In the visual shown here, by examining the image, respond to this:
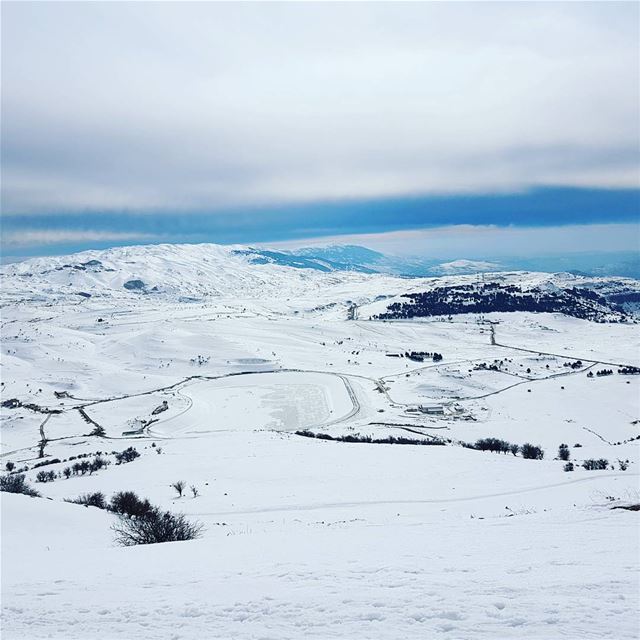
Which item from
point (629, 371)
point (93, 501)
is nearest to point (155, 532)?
point (93, 501)

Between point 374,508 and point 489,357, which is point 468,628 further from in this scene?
point 489,357

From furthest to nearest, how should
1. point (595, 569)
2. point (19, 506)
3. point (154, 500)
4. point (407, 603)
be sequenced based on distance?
point (154, 500)
point (19, 506)
point (595, 569)
point (407, 603)

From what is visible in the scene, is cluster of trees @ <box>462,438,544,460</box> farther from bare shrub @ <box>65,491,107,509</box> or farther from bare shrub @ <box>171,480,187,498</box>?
bare shrub @ <box>65,491,107,509</box>

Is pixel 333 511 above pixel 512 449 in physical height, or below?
above

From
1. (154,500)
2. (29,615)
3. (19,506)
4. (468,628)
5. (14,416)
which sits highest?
(468,628)

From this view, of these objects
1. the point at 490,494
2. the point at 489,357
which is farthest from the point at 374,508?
the point at 489,357

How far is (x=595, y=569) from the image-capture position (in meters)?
11.0

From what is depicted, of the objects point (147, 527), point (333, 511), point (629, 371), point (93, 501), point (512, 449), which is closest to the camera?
point (147, 527)

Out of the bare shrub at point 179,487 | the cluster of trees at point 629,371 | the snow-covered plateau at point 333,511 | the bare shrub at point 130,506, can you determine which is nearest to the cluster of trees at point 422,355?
the snow-covered plateau at point 333,511

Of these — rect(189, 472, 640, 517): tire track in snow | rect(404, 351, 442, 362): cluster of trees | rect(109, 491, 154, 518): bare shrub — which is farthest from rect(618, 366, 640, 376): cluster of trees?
rect(109, 491, 154, 518): bare shrub

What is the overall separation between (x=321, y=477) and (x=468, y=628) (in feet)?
80.6

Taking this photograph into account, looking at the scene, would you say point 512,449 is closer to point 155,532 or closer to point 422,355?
point 155,532

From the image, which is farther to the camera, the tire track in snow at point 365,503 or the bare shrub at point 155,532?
the tire track in snow at point 365,503

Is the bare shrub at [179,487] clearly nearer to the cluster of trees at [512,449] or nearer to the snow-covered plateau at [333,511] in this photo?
the snow-covered plateau at [333,511]
